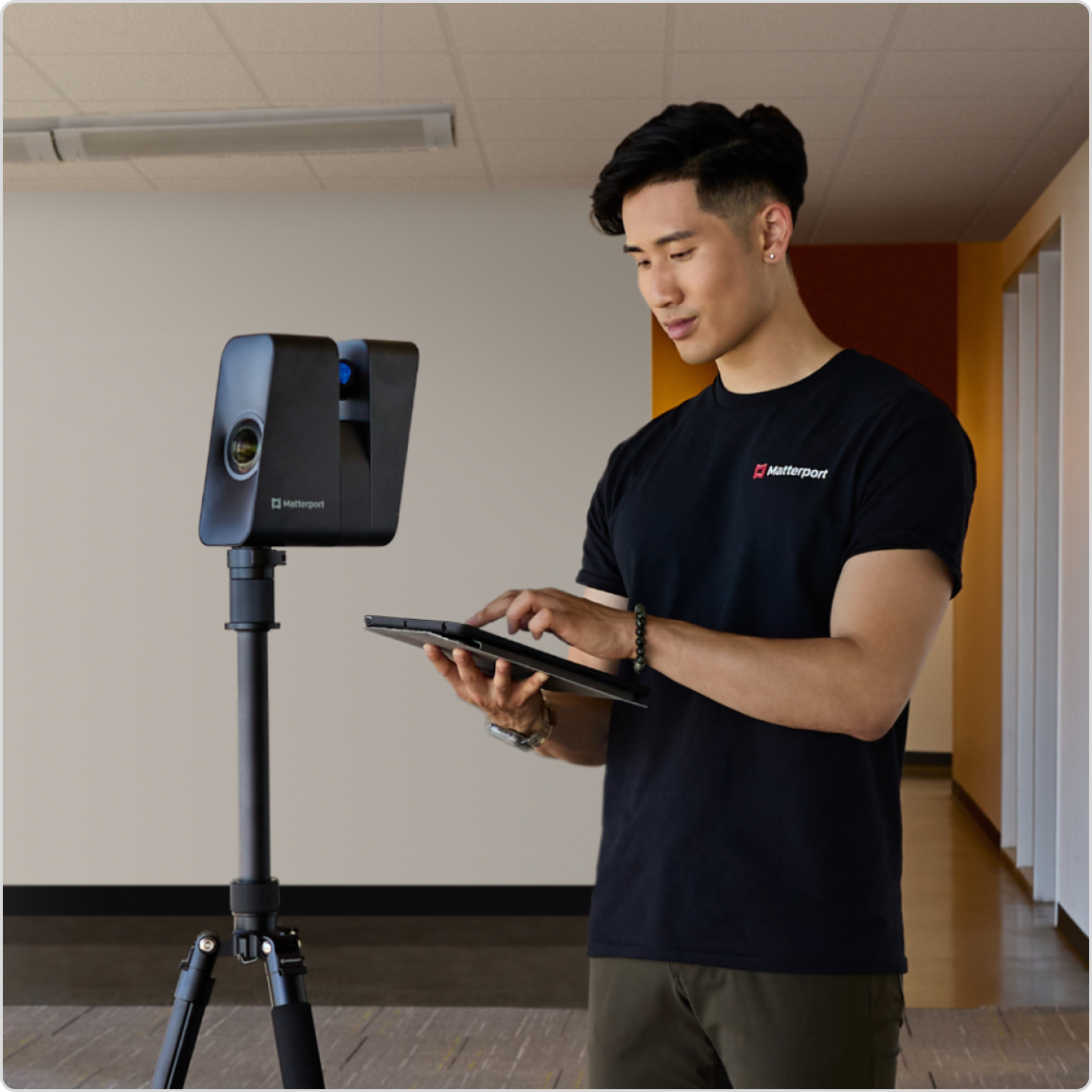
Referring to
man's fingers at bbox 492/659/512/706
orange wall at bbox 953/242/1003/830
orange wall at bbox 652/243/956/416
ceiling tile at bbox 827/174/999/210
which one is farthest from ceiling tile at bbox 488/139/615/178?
man's fingers at bbox 492/659/512/706

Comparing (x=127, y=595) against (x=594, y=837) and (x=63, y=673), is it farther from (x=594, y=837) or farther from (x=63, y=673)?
(x=594, y=837)

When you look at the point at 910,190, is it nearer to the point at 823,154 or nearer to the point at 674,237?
the point at 823,154

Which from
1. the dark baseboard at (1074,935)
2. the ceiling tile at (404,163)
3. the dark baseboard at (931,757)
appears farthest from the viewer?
the dark baseboard at (931,757)

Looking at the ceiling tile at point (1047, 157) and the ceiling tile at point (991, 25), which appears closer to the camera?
the ceiling tile at point (991, 25)

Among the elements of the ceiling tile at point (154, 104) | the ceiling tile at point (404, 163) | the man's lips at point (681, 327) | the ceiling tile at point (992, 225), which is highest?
the ceiling tile at point (154, 104)

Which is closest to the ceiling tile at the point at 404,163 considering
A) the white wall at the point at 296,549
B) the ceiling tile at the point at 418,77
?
the white wall at the point at 296,549

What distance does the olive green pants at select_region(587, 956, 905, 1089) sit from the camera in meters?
1.10

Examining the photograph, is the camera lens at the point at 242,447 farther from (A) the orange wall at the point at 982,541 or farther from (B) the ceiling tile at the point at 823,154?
(A) the orange wall at the point at 982,541

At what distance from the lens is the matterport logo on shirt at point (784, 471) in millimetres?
1161

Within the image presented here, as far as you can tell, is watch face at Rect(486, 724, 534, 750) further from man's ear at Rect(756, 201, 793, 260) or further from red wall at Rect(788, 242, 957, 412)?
red wall at Rect(788, 242, 957, 412)

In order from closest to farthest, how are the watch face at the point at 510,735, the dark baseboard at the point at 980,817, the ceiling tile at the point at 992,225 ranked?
the watch face at the point at 510,735 < the ceiling tile at the point at 992,225 < the dark baseboard at the point at 980,817

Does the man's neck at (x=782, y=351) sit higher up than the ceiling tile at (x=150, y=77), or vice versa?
the ceiling tile at (x=150, y=77)

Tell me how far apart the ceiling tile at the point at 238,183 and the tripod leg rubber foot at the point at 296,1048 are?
12.4 feet

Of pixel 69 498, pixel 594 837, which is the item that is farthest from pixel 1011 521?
pixel 69 498
